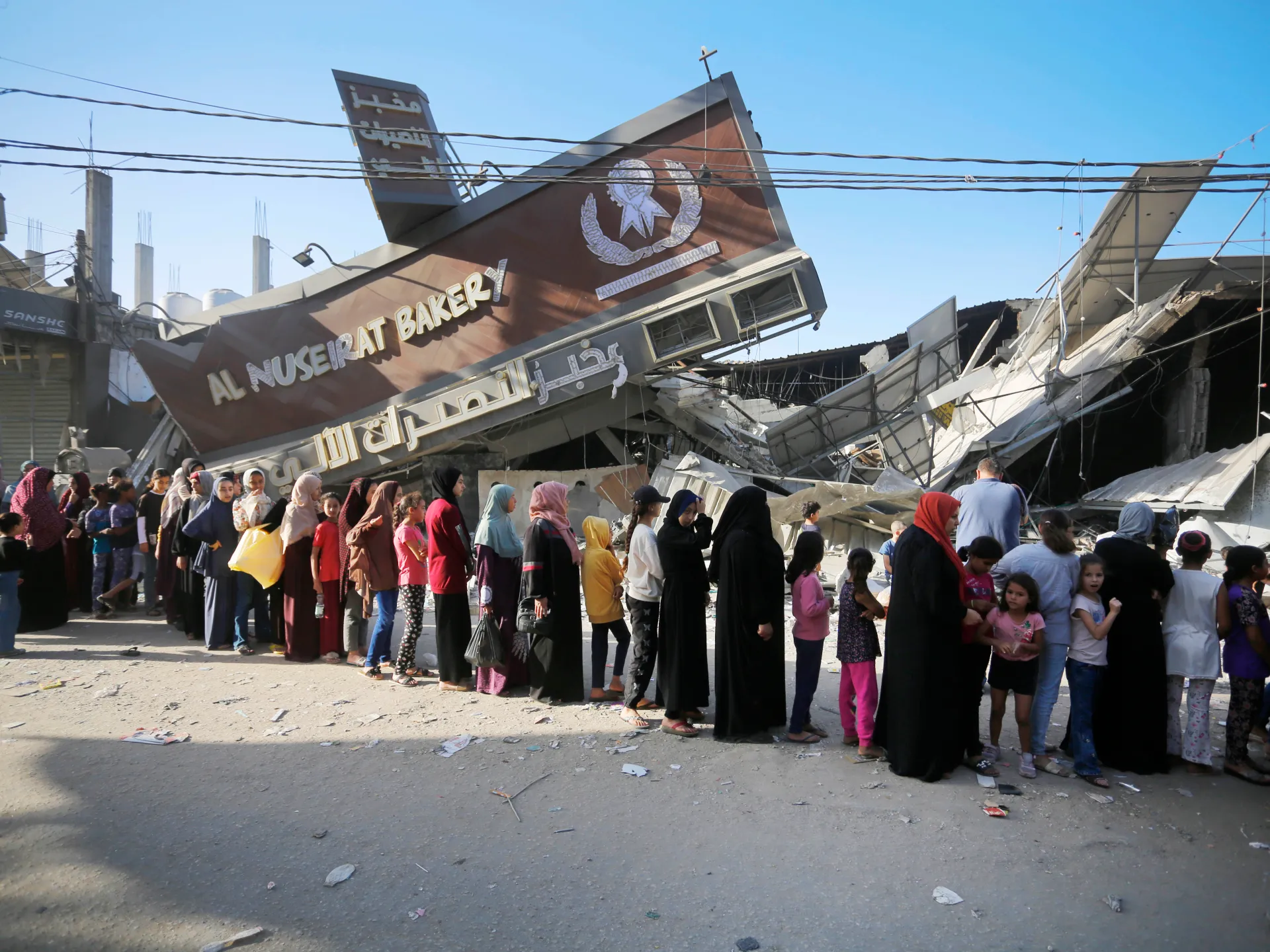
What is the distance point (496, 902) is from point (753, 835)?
124 centimetres

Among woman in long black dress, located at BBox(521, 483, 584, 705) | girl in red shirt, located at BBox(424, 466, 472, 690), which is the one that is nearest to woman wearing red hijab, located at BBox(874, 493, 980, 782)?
woman in long black dress, located at BBox(521, 483, 584, 705)

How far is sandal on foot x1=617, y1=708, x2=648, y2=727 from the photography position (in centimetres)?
515

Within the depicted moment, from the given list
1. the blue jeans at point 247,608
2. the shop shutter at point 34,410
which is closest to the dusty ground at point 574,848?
→ the blue jeans at point 247,608

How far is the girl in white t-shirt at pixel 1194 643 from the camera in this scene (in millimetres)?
4258

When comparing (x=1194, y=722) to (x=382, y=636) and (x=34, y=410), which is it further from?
(x=34, y=410)

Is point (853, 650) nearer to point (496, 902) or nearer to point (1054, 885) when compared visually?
point (1054, 885)

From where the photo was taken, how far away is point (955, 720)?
4.25m

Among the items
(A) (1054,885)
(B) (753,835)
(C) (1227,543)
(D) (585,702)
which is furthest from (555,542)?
(C) (1227,543)

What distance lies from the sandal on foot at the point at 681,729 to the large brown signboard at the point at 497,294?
815cm

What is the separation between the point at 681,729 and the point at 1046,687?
212 centimetres

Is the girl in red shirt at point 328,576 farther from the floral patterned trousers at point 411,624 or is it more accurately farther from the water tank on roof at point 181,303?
the water tank on roof at point 181,303

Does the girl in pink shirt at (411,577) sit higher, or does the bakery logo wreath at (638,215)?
the bakery logo wreath at (638,215)

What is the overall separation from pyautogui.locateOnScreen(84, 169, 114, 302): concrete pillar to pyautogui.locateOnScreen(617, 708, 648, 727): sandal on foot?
81.7 feet

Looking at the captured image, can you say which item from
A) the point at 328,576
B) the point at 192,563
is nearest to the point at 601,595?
the point at 328,576
